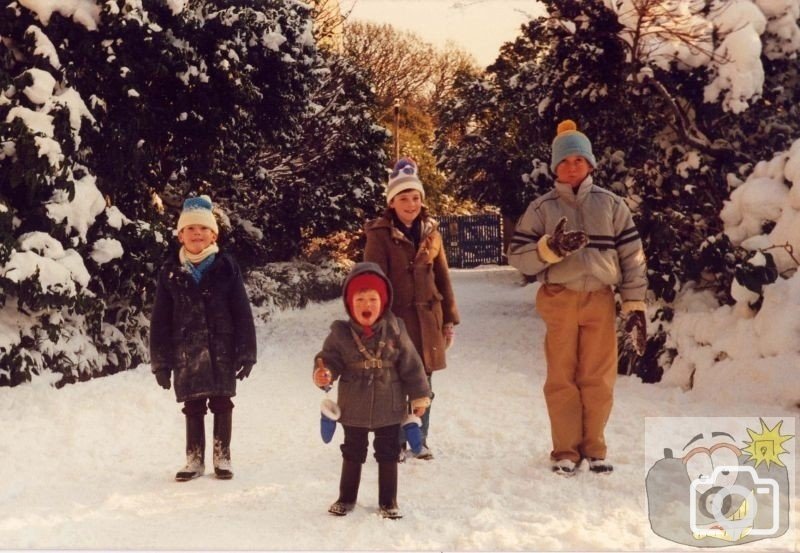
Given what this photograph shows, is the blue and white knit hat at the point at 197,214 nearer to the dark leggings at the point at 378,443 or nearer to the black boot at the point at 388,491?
the dark leggings at the point at 378,443

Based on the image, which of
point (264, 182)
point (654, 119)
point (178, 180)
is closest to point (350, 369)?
point (654, 119)

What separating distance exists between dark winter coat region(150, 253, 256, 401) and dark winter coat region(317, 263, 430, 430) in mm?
823

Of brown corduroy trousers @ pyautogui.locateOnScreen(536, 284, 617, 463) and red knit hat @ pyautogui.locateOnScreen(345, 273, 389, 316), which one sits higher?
red knit hat @ pyautogui.locateOnScreen(345, 273, 389, 316)

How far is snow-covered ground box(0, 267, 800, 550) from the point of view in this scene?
3.42 meters

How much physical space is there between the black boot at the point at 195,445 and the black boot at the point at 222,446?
0.25ft

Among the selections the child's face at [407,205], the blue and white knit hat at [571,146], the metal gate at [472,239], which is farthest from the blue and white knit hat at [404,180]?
the metal gate at [472,239]

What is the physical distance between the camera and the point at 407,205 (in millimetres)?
4445

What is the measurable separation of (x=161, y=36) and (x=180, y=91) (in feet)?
1.72

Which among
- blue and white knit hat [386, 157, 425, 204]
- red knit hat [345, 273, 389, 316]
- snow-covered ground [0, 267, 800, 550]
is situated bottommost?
snow-covered ground [0, 267, 800, 550]

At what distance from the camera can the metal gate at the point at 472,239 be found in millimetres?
21625

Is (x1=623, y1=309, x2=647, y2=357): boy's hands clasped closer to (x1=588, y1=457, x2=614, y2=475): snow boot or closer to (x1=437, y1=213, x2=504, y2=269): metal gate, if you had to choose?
(x1=588, y1=457, x2=614, y2=475): snow boot

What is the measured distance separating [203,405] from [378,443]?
3.79ft

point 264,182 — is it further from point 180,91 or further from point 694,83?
point 694,83

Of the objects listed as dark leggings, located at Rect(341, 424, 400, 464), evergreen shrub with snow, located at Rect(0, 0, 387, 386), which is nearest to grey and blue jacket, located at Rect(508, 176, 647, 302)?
dark leggings, located at Rect(341, 424, 400, 464)
